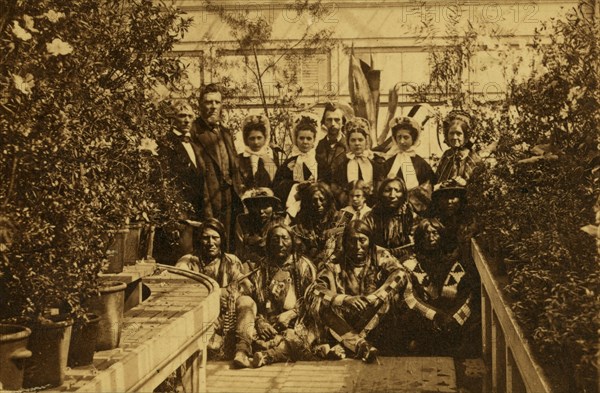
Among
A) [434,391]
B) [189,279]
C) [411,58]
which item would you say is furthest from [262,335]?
[411,58]

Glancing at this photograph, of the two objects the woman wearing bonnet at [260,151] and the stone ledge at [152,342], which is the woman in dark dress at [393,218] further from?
the stone ledge at [152,342]

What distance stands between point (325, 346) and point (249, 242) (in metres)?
0.90

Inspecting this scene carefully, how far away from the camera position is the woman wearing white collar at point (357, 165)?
582cm

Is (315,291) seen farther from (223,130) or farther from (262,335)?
(223,130)

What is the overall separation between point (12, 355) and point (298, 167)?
3.53m

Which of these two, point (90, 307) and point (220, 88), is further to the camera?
point (220, 88)

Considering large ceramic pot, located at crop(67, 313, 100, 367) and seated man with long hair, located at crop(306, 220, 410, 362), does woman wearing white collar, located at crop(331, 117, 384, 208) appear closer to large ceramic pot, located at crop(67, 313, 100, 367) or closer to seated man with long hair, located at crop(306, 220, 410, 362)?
seated man with long hair, located at crop(306, 220, 410, 362)

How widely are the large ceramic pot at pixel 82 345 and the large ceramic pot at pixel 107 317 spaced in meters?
0.16

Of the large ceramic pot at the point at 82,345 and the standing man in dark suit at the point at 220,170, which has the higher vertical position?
the standing man in dark suit at the point at 220,170

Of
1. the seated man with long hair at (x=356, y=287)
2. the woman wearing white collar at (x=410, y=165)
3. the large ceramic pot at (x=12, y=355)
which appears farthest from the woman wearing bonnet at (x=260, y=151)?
the large ceramic pot at (x=12, y=355)

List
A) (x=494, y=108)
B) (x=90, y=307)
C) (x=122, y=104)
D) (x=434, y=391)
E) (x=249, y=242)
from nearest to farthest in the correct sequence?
(x=90, y=307) → (x=122, y=104) → (x=434, y=391) → (x=494, y=108) → (x=249, y=242)

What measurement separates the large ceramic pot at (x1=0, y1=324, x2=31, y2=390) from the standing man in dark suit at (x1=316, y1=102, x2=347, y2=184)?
3.48 meters

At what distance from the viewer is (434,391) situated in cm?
496

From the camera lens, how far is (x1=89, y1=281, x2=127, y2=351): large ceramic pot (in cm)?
319
